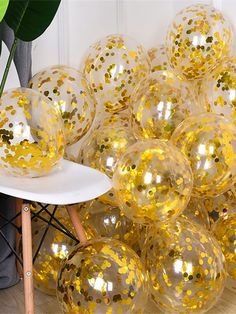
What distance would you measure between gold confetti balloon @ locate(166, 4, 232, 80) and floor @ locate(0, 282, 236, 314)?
789 millimetres

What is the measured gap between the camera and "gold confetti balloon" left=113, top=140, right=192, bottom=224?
1911 mm

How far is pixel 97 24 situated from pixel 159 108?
2.48 feet

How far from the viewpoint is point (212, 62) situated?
2309mm

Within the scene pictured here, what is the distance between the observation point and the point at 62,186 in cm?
195

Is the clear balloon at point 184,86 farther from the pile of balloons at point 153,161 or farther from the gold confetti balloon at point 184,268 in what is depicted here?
the gold confetti balloon at point 184,268

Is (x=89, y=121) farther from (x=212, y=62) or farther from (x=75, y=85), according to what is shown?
(x=212, y=62)

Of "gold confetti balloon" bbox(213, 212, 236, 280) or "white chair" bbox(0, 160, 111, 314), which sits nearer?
"white chair" bbox(0, 160, 111, 314)

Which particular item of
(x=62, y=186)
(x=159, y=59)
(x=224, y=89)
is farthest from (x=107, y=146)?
(x=159, y=59)

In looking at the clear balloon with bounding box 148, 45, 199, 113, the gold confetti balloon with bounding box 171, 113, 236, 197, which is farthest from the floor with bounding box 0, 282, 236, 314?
the clear balloon with bounding box 148, 45, 199, 113

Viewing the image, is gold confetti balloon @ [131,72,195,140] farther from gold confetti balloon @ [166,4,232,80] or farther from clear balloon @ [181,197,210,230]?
clear balloon @ [181,197,210,230]

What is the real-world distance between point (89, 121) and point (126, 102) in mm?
204

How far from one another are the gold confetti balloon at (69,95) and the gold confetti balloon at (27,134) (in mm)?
229

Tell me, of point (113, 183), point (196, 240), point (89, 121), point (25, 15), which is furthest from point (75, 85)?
point (196, 240)

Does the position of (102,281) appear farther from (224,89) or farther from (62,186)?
(224,89)
